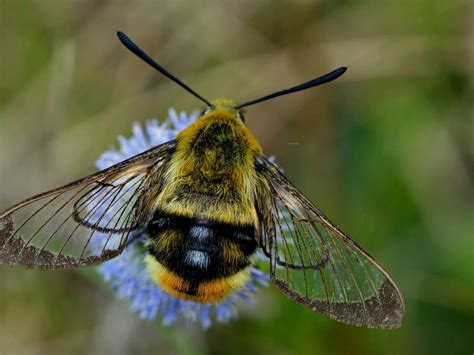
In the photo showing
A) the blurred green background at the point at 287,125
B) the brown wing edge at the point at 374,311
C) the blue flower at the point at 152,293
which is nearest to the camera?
the brown wing edge at the point at 374,311

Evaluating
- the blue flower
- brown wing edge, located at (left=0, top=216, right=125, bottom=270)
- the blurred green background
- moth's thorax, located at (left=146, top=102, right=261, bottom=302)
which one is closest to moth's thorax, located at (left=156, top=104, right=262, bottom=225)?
moth's thorax, located at (left=146, top=102, right=261, bottom=302)

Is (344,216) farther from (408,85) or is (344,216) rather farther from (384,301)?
(384,301)

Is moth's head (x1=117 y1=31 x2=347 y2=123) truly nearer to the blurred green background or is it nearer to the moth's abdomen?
the moth's abdomen

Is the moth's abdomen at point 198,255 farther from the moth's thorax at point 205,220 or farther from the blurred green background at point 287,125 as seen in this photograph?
the blurred green background at point 287,125

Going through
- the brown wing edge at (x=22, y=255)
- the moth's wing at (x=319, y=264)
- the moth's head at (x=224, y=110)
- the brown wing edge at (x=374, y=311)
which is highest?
the moth's head at (x=224, y=110)

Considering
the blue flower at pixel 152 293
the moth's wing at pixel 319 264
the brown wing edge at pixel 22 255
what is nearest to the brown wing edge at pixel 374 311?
the moth's wing at pixel 319 264
